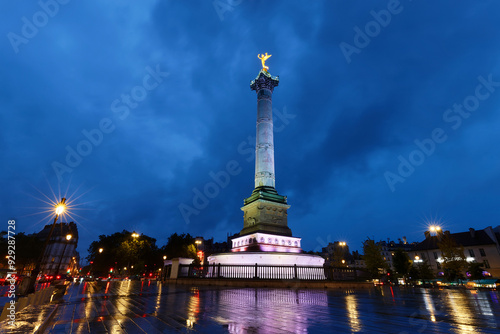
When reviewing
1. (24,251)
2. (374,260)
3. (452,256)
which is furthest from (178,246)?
(452,256)

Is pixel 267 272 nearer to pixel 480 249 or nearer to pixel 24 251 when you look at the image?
pixel 480 249

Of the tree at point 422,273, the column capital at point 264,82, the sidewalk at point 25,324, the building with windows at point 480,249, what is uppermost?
the column capital at point 264,82

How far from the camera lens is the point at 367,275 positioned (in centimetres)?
2384

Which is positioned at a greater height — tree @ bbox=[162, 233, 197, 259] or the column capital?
the column capital

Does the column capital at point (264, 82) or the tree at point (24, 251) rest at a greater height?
the column capital at point (264, 82)

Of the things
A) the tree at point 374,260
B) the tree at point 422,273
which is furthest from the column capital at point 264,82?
the tree at point 422,273

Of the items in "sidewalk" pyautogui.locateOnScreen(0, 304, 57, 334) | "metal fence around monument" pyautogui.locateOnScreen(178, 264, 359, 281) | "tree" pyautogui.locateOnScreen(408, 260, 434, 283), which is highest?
"tree" pyautogui.locateOnScreen(408, 260, 434, 283)

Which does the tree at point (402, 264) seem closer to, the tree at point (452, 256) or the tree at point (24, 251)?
the tree at point (452, 256)

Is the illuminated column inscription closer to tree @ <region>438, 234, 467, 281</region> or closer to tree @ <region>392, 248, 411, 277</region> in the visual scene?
tree @ <region>438, 234, 467, 281</region>

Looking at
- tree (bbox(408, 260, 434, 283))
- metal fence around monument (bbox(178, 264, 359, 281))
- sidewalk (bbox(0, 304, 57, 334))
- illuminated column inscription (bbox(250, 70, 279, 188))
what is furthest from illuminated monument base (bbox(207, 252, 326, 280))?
tree (bbox(408, 260, 434, 283))

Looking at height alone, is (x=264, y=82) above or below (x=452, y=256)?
above

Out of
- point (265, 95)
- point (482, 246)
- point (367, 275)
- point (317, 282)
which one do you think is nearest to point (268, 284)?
point (317, 282)

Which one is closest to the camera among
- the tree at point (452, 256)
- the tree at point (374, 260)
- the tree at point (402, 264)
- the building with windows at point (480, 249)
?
the tree at point (452, 256)

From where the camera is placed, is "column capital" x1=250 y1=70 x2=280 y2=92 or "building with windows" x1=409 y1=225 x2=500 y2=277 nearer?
"building with windows" x1=409 y1=225 x2=500 y2=277
